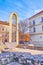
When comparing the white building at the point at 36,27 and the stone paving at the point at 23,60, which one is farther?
the white building at the point at 36,27

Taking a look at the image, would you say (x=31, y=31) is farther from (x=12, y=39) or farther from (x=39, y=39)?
(x=12, y=39)

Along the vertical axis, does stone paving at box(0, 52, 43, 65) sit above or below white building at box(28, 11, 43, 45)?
below

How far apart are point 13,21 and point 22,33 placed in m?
16.3

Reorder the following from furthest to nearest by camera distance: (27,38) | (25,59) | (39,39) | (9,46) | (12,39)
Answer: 1. (27,38)
2. (39,39)
3. (12,39)
4. (9,46)
5. (25,59)

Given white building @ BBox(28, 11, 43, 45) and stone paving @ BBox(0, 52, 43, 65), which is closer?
stone paving @ BBox(0, 52, 43, 65)

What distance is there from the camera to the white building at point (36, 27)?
1249 inches

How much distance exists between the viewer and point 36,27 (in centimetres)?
3378

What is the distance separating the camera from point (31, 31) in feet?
117

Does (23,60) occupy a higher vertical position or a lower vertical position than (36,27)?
lower

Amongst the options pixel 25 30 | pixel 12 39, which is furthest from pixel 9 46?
pixel 25 30

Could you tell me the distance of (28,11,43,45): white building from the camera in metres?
31.7

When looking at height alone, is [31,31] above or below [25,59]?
above

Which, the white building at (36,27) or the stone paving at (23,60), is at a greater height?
the white building at (36,27)

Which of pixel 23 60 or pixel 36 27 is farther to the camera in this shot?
pixel 36 27
